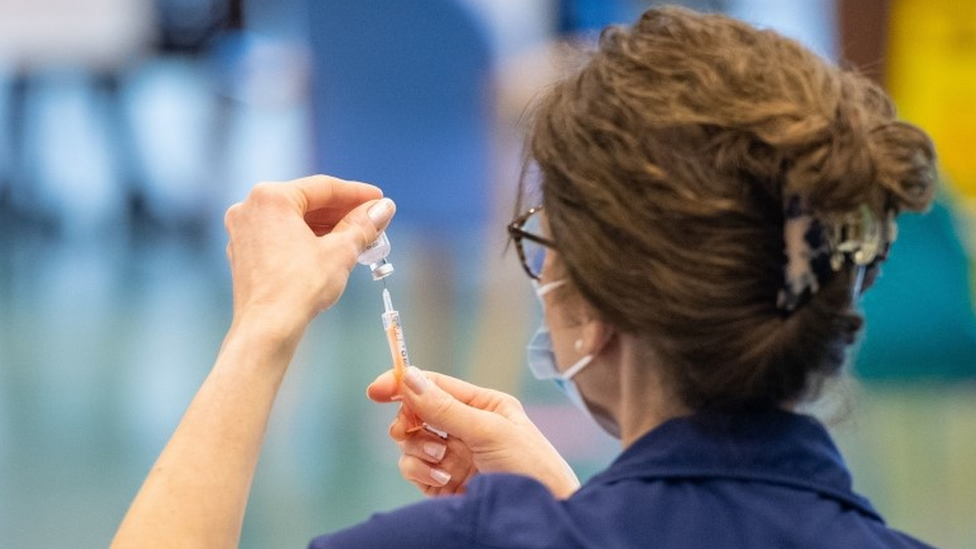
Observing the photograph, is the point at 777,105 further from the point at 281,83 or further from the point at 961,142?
the point at 281,83

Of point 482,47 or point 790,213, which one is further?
point 482,47

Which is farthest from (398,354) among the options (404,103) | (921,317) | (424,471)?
(921,317)

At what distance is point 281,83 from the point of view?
564 cm

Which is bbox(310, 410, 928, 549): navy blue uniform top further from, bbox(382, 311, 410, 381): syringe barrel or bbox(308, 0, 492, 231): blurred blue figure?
bbox(308, 0, 492, 231): blurred blue figure

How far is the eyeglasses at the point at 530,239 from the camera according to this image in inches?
39.3

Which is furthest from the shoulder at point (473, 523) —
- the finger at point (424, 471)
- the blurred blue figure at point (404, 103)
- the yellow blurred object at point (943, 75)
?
the yellow blurred object at point (943, 75)

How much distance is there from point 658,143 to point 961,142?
13.8ft

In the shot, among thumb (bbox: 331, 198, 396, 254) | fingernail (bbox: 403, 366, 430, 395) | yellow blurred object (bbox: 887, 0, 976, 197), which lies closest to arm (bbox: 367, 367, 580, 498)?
fingernail (bbox: 403, 366, 430, 395)

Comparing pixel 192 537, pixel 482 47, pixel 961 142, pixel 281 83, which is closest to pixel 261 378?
pixel 192 537

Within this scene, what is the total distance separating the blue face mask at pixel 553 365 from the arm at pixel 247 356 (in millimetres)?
159

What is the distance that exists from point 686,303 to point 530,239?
17cm

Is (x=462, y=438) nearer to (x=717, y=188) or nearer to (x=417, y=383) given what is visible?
A: (x=417, y=383)

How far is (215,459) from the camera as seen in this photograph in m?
0.91

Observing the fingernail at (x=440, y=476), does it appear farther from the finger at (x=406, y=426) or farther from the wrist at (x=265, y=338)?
the wrist at (x=265, y=338)
